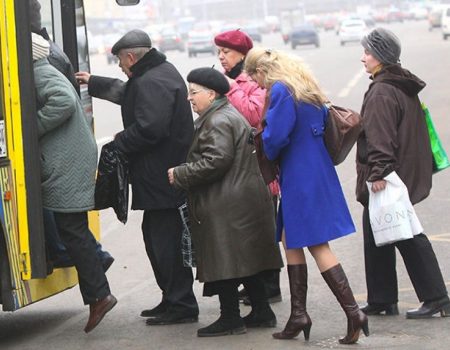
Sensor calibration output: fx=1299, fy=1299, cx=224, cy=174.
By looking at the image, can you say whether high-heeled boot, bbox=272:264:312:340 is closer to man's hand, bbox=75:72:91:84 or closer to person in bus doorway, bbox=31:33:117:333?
person in bus doorway, bbox=31:33:117:333

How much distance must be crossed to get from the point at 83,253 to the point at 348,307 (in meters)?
1.56

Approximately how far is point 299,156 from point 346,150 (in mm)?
274

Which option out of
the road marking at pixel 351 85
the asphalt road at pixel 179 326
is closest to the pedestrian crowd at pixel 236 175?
the asphalt road at pixel 179 326

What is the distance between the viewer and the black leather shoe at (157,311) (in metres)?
7.95

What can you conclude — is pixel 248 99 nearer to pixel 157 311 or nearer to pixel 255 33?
pixel 157 311

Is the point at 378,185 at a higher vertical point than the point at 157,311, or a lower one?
higher

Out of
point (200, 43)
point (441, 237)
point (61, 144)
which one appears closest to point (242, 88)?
point (61, 144)

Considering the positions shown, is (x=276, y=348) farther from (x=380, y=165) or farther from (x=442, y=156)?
(x=442, y=156)

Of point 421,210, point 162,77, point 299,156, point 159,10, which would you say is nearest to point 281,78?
point 299,156

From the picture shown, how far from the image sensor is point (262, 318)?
7480 millimetres

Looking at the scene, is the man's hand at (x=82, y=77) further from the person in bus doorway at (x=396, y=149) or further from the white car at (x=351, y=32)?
the white car at (x=351, y=32)

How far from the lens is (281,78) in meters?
6.91

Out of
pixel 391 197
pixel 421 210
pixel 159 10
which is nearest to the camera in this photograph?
pixel 391 197

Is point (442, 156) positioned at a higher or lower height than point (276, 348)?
higher
